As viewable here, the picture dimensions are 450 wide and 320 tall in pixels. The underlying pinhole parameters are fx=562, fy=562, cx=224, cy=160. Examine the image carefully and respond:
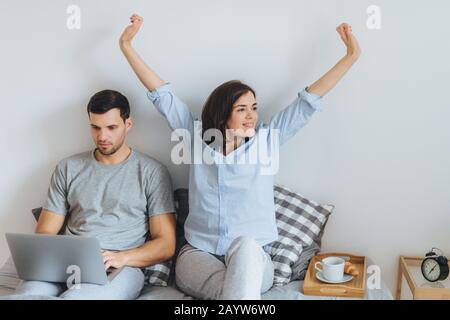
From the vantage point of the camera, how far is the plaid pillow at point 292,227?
196cm

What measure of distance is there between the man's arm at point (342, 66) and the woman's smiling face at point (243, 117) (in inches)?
8.6

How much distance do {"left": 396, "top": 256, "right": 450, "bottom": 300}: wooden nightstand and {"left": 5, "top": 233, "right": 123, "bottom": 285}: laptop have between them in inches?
39.5

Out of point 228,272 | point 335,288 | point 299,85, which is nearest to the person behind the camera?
point 228,272

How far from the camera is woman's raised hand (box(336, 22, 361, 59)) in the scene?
1.90m

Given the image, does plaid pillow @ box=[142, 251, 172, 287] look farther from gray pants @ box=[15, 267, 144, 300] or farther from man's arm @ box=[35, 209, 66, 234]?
man's arm @ box=[35, 209, 66, 234]

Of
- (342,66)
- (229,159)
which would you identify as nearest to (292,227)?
(229,159)

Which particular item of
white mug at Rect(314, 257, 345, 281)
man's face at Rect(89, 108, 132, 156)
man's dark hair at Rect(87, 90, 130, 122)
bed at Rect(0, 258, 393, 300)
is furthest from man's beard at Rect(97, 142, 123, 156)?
white mug at Rect(314, 257, 345, 281)

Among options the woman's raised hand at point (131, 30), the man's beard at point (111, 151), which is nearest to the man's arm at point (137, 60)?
the woman's raised hand at point (131, 30)

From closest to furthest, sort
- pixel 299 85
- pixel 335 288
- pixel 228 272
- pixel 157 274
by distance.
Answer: pixel 228 272, pixel 335 288, pixel 157 274, pixel 299 85

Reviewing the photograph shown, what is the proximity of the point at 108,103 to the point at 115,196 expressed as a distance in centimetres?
33

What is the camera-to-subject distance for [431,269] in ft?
6.26

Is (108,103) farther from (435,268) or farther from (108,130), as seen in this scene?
(435,268)

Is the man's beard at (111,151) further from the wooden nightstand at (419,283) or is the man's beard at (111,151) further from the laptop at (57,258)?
the wooden nightstand at (419,283)

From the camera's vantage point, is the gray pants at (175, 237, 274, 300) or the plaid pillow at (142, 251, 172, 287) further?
the plaid pillow at (142, 251, 172, 287)
